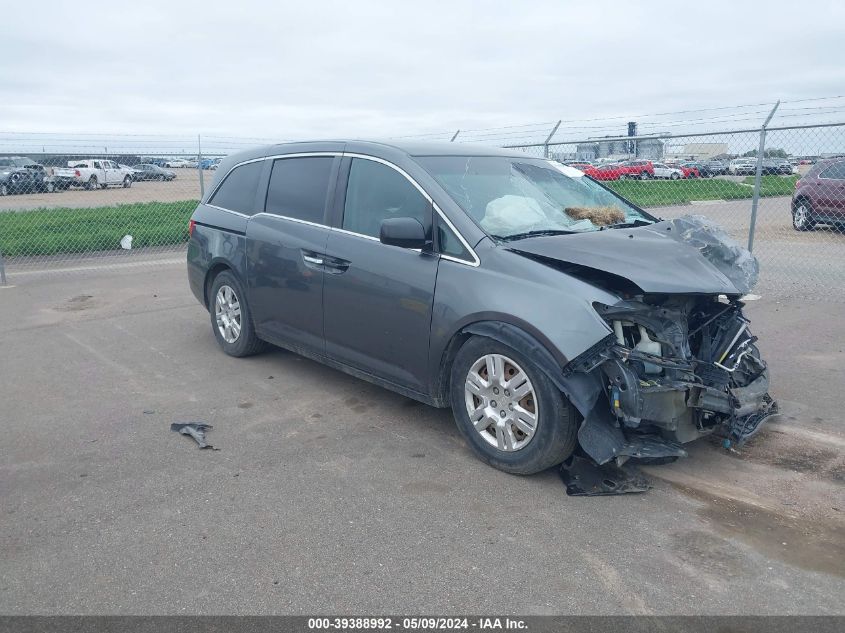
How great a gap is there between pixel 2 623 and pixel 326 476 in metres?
1.74

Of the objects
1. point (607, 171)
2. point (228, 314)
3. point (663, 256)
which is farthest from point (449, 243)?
point (607, 171)

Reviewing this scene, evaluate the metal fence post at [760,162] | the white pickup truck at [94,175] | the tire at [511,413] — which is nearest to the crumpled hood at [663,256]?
the tire at [511,413]

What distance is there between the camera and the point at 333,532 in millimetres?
3645

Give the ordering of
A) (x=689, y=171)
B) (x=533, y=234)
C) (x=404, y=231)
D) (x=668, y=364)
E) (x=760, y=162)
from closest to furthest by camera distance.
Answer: (x=668, y=364) < (x=404, y=231) < (x=533, y=234) < (x=760, y=162) < (x=689, y=171)

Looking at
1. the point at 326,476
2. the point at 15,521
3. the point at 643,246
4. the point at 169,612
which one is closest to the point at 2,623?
the point at 169,612

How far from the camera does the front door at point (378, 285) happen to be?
15.5ft

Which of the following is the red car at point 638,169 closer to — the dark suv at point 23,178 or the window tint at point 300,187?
the window tint at point 300,187

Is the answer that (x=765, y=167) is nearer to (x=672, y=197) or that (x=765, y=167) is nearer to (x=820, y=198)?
(x=672, y=197)

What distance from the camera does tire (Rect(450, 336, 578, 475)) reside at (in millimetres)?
4043

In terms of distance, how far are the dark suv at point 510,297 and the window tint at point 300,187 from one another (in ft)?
0.05

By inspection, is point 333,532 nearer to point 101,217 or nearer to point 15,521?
point 15,521

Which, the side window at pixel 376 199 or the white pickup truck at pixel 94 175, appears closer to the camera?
the side window at pixel 376 199

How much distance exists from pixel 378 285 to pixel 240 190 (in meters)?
2.20

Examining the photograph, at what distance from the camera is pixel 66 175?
21688 millimetres
